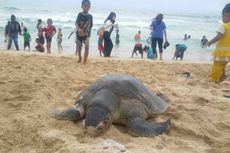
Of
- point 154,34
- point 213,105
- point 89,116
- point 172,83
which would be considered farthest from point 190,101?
point 154,34

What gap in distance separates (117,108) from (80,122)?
1.37ft

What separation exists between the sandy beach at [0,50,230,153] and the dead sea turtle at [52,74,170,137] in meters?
0.09

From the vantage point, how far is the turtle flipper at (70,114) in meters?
3.60

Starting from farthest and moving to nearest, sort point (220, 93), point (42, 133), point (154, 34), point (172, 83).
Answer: point (154, 34), point (172, 83), point (220, 93), point (42, 133)

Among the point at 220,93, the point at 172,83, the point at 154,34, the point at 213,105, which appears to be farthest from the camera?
the point at 154,34

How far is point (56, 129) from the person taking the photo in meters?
3.32

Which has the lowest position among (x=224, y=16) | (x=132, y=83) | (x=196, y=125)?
(x=196, y=125)

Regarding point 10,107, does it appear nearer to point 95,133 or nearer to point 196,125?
point 95,133

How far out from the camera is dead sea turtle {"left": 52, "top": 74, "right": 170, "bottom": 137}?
10.8ft

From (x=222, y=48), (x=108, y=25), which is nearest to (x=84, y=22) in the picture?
(x=108, y=25)

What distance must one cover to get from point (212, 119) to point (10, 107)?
2290 millimetres

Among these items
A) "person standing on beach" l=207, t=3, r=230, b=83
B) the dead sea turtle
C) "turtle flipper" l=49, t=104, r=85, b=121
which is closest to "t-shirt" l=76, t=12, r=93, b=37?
"person standing on beach" l=207, t=3, r=230, b=83

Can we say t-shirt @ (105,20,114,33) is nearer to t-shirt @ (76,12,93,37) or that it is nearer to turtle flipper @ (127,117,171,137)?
t-shirt @ (76,12,93,37)

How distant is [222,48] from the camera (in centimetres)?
636
